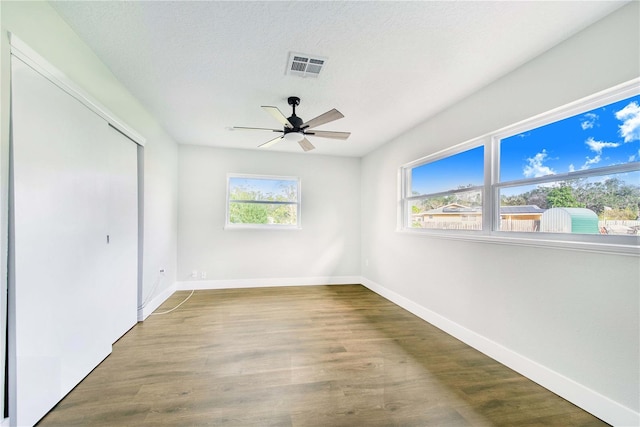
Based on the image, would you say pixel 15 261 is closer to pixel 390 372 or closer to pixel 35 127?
pixel 35 127

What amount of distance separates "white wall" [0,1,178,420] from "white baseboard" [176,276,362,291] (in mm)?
357

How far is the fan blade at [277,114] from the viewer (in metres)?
2.40

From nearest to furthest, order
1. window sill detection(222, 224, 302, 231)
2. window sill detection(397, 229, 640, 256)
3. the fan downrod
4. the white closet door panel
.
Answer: window sill detection(397, 229, 640, 256) → the white closet door panel → the fan downrod → window sill detection(222, 224, 302, 231)

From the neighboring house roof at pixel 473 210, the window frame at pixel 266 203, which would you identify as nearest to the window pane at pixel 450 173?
the neighboring house roof at pixel 473 210

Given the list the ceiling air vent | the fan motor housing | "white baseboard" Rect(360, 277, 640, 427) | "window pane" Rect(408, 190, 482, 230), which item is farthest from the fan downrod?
"white baseboard" Rect(360, 277, 640, 427)

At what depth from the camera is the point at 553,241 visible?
1974mm

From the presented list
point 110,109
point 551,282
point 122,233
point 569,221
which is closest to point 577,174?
point 569,221

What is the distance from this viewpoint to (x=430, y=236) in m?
3.33

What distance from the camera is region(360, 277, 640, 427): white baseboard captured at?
1.62 m

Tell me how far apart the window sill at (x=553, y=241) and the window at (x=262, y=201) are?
287cm

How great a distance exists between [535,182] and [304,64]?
2.14 m

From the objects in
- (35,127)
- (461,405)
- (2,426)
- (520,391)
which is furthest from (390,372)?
(35,127)

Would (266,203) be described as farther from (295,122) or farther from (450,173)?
(450,173)

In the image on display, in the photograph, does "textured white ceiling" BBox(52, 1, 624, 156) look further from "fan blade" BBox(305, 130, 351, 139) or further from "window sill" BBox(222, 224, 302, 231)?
"window sill" BBox(222, 224, 302, 231)
